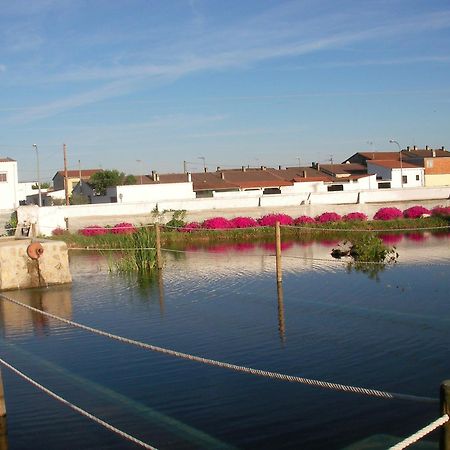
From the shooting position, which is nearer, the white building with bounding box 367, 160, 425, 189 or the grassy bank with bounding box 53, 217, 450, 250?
the grassy bank with bounding box 53, 217, 450, 250

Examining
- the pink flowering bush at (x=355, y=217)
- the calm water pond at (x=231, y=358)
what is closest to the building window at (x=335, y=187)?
the pink flowering bush at (x=355, y=217)

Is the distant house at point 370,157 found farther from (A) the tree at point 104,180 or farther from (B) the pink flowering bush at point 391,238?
(B) the pink flowering bush at point 391,238

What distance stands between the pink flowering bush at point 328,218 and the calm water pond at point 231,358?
1841 centimetres

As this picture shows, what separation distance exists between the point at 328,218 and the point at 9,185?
106ft

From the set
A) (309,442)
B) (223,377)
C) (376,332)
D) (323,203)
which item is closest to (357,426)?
(309,442)

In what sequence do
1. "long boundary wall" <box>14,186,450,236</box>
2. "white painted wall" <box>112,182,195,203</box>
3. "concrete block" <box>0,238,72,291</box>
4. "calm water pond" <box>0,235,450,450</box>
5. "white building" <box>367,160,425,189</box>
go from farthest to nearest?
"white building" <box>367,160,425,189</box> < "white painted wall" <box>112,182,195,203</box> < "long boundary wall" <box>14,186,450,236</box> < "concrete block" <box>0,238,72,291</box> < "calm water pond" <box>0,235,450,450</box>

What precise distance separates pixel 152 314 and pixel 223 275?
5.45m

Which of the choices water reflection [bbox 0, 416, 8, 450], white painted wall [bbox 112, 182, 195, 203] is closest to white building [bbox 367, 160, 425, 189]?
white painted wall [bbox 112, 182, 195, 203]

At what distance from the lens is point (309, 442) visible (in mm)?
6812

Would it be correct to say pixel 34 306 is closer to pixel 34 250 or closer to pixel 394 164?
pixel 34 250

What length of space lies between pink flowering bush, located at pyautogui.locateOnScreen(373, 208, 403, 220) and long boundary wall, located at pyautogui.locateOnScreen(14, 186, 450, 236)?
2.16 meters

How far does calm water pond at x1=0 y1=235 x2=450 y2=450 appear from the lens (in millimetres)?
7207

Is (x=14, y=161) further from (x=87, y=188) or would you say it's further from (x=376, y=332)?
(x=376, y=332)

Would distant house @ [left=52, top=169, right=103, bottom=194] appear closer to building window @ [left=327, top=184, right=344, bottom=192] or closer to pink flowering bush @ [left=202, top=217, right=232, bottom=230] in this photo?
building window @ [left=327, top=184, right=344, bottom=192]
